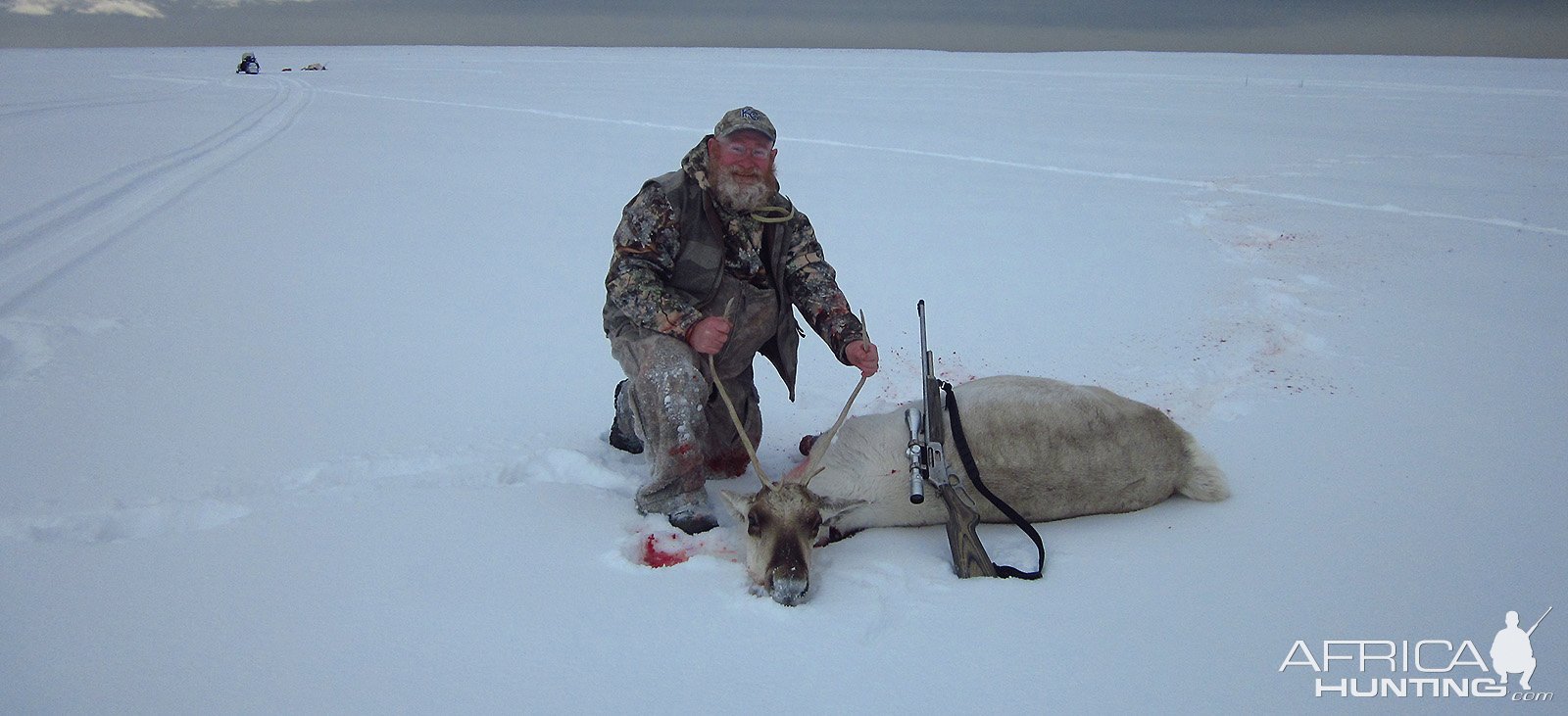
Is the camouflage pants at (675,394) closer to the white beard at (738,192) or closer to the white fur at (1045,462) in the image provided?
the white beard at (738,192)

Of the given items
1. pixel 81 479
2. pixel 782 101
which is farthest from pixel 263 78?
pixel 81 479

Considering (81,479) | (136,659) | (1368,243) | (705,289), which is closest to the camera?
(136,659)

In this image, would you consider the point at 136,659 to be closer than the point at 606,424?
Yes

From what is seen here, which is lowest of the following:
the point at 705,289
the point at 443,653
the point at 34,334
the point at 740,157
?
the point at 443,653

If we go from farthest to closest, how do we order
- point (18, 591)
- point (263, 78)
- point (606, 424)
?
point (263, 78) → point (606, 424) → point (18, 591)

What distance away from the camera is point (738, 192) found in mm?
3729

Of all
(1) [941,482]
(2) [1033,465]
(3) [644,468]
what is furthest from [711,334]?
(2) [1033,465]

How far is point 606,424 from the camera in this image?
4.45 metres

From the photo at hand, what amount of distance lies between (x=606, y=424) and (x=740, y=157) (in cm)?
156

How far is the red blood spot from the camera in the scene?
3.24 meters

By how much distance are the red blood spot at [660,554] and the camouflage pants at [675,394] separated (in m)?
0.16

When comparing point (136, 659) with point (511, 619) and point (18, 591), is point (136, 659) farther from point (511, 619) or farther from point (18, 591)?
point (511, 619)

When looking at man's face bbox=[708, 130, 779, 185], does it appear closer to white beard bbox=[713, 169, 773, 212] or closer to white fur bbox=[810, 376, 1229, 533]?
white beard bbox=[713, 169, 773, 212]

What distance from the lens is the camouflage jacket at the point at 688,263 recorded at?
3568 millimetres
